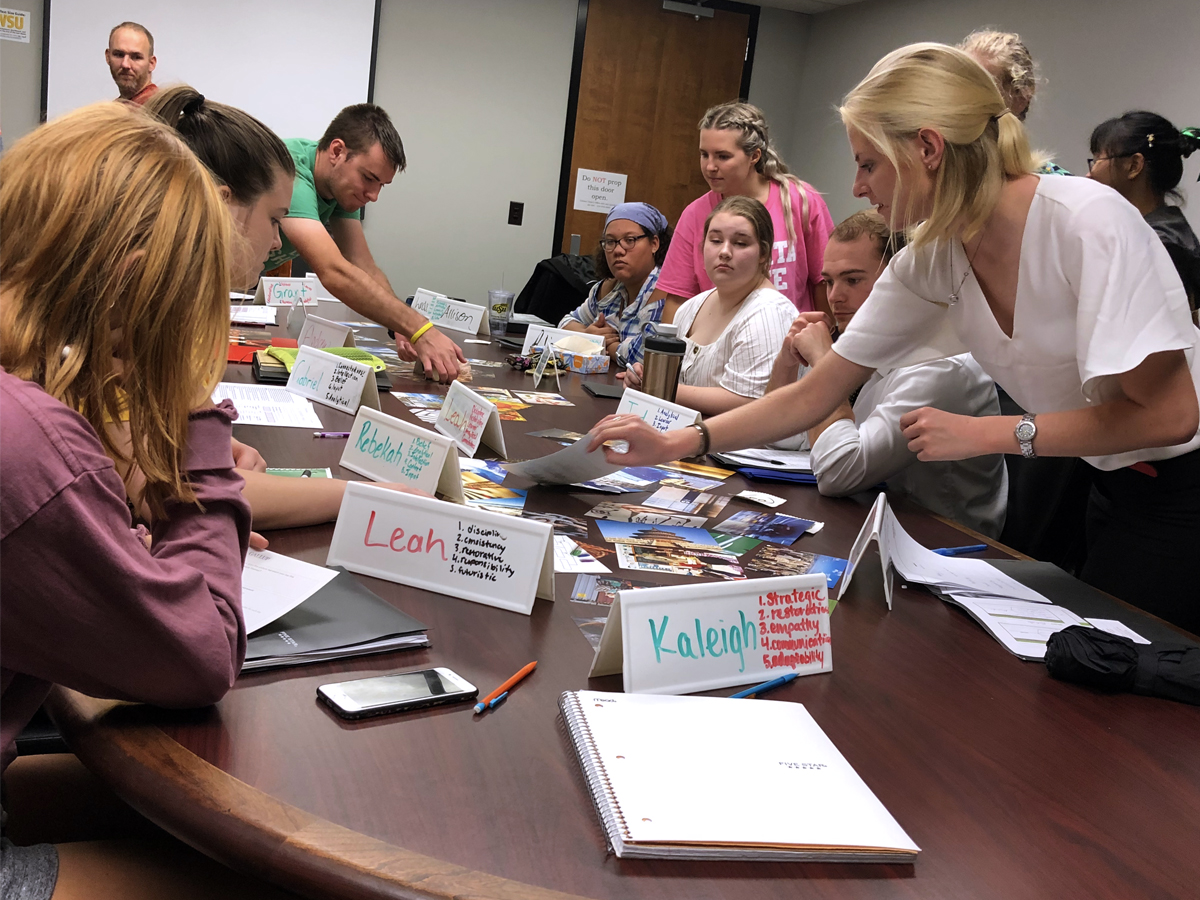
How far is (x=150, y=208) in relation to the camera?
0.79m

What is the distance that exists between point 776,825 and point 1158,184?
283 centimetres

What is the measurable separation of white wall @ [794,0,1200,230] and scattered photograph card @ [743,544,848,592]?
9.74 ft

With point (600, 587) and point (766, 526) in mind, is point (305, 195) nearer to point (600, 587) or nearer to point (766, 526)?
point (766, 526)

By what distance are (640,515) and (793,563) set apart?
26 centimetres

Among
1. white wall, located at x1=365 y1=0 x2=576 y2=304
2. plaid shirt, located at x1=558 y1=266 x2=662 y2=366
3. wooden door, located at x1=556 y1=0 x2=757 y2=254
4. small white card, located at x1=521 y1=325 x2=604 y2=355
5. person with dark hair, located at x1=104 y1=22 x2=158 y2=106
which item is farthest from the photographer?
wooden door, located at x1=556 y1=0 x2=757 y2=254

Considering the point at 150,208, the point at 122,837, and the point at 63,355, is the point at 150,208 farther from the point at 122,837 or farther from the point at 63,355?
the point at 122,837

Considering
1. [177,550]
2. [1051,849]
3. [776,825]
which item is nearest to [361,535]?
[177,550]

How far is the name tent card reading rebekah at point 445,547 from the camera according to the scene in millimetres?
1101

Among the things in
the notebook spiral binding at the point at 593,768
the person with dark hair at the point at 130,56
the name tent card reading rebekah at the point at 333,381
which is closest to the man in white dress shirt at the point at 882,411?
the name tent card reading rebekah at the point at 333,381

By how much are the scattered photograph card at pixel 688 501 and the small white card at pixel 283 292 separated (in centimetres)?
232

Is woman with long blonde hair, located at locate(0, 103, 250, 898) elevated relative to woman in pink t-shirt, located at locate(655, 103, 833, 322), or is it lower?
lower

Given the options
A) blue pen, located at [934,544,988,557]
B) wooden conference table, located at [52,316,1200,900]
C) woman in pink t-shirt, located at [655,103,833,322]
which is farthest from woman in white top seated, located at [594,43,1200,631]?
woman in pink t-shirt, located at [655,103,833,322]

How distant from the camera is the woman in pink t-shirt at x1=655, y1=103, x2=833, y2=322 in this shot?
10.3 ft

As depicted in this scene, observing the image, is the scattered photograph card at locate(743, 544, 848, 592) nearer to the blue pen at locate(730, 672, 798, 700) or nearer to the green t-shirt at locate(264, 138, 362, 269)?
the blue pen at locate(730, 672, 798, 700)
